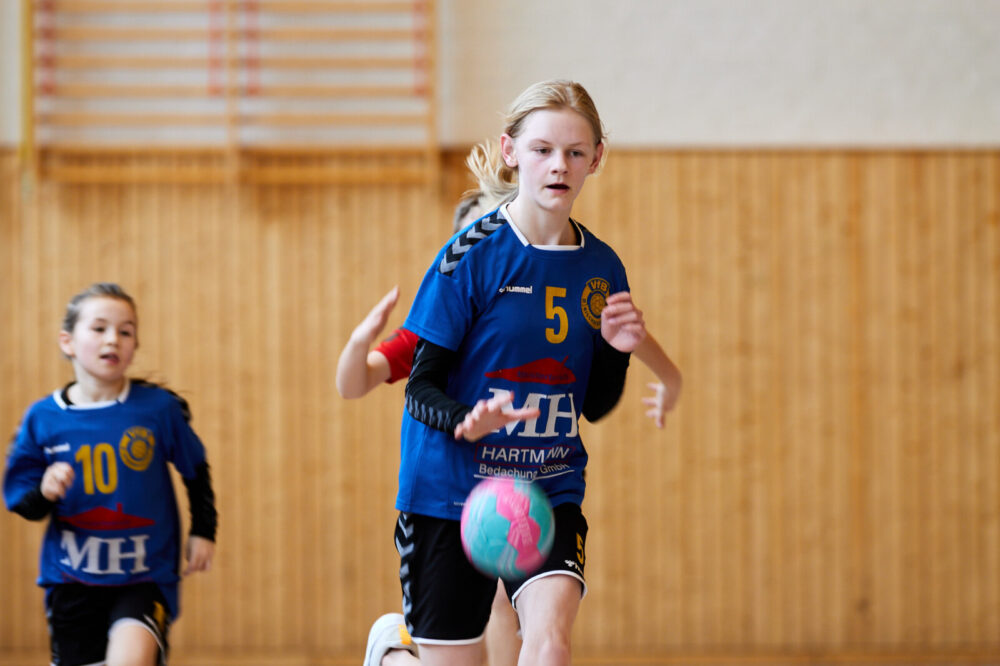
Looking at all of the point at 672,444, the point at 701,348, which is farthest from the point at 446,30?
the point at 672,444

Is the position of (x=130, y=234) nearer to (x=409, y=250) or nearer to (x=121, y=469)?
(x=409, y=250)

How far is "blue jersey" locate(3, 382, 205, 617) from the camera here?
9.75ft

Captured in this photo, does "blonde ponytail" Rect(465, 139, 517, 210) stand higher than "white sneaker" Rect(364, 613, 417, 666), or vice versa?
"blonde ponytail" Rect(465, 139, 517, 210)

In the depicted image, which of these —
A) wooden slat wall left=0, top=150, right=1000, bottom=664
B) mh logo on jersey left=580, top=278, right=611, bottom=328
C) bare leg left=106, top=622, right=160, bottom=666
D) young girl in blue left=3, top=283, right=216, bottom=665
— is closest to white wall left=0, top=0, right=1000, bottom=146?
wooden slat wall left=0, top=150, right=1000, bottom=664

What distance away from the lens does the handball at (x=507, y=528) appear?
→ 2225 millimetres

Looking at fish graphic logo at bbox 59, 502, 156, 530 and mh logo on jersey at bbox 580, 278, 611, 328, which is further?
fish graphic logo at bbox 59, 502, 156, 530

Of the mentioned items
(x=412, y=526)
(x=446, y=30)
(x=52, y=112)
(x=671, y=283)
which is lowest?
(x=412, y=526)

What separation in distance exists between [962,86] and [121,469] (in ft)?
15.3

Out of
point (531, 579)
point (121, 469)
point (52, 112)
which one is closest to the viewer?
point (531, 579)

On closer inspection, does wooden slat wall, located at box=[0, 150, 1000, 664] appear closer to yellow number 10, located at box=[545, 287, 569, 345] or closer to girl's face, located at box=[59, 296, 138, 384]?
girl's face, located at box=[59, 296, 138, 384]

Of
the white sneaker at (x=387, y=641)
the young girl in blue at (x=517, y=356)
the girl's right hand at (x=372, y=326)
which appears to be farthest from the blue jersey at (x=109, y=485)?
the young girl in blue at (x=517, y=356)

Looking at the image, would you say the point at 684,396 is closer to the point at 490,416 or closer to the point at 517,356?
the point at 517,356

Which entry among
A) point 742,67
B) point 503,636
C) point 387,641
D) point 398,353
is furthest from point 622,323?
point 742,67

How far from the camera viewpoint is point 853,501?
207 inches
